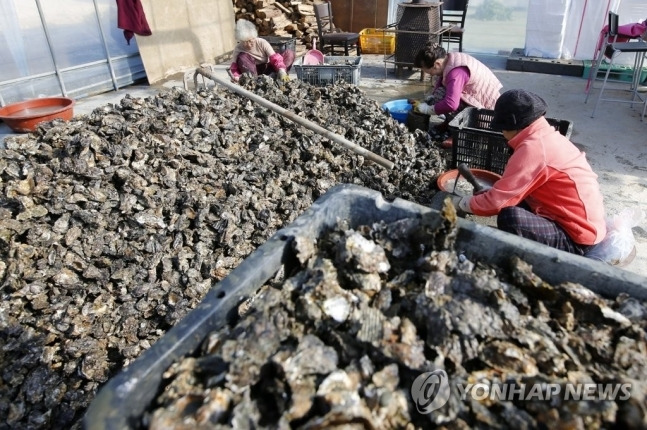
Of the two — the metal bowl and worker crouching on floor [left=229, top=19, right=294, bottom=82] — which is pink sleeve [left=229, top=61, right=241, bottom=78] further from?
the metal bowl

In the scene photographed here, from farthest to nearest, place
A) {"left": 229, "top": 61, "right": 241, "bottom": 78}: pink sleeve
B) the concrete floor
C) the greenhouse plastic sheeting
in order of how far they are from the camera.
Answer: {"left": 229, "top": 61, "right": 241, "bottom": 78}: pink sleeve
the greenhouse plastic sheeting
the concrete floor

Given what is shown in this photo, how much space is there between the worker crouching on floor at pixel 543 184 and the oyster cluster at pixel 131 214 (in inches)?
53.3

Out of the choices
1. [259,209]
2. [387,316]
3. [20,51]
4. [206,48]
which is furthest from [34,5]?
[387,316]

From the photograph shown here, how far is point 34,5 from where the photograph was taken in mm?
6164

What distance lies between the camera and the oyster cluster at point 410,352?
98cm

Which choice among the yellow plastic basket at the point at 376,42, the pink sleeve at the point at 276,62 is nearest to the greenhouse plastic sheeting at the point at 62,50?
the pink sleeve at the point at 276,62

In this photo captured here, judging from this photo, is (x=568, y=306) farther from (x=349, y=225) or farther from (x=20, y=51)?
(x=20, y=51)

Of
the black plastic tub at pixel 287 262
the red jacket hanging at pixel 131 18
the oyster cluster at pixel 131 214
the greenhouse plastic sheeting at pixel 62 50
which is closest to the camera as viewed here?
the black plastic tub at pixel 287 262

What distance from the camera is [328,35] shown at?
9.49 m

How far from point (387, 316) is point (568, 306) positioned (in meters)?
0.58

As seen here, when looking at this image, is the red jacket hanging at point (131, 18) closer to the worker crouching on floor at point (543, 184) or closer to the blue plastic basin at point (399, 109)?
the blue plastic basin at point (399, 109)

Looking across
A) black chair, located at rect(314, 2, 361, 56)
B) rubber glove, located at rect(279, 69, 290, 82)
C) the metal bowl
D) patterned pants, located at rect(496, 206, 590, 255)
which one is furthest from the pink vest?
black chair, located at rect(314, 2, 361, 56)

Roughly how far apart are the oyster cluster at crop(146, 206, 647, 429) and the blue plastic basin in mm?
4248

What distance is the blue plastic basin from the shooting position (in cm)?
540
